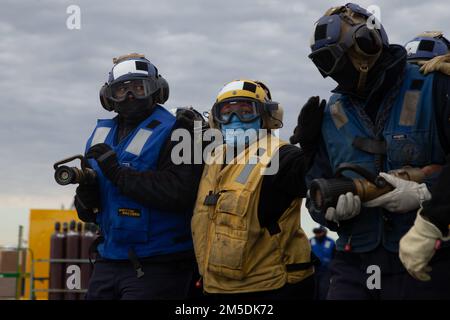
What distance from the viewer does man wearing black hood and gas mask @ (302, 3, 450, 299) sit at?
422 centimetres

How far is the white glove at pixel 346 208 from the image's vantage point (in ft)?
13.7

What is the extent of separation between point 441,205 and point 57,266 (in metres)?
12.8

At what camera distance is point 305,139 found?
4812mm

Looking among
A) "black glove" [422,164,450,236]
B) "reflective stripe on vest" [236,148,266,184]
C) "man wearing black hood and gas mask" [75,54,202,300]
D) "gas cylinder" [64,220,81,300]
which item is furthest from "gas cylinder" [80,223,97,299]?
"black glove" [422,164,450,236]

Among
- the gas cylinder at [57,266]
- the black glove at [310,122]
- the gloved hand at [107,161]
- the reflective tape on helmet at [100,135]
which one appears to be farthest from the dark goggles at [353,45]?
the gas cylinder at [57,266]

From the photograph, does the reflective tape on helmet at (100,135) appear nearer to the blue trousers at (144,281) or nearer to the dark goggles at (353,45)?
Result: the blue trousers at (144,281)

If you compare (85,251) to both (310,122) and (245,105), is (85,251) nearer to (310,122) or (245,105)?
(245,105)

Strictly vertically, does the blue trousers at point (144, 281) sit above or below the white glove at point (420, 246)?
below

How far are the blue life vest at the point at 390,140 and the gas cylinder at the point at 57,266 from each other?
11.7 meters

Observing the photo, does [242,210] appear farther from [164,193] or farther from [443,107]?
[443,107]

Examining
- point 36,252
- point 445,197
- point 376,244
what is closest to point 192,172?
point 376,244

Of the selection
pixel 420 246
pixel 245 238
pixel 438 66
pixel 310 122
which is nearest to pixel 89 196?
pixel 245 238

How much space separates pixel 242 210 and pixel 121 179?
3.45 ft

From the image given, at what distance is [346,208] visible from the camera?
13.8ft
